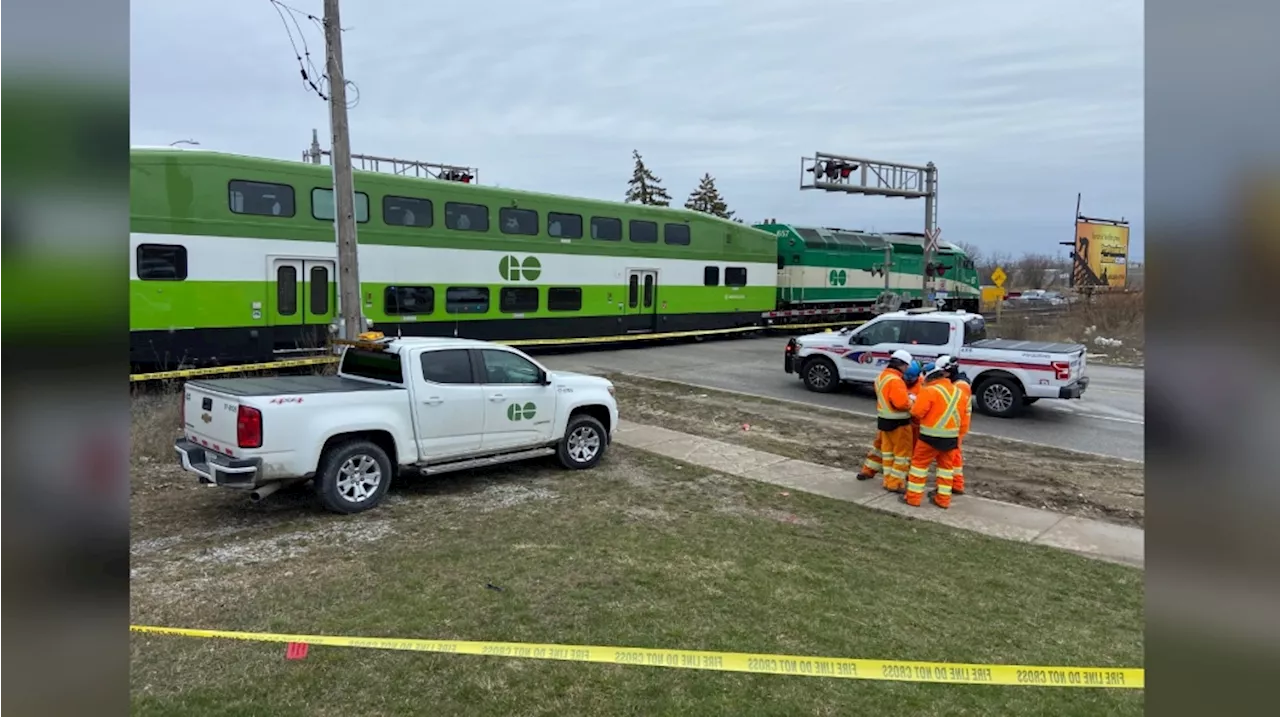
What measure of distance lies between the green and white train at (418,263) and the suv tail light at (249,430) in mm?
7986

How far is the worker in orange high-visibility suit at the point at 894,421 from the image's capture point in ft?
28.7

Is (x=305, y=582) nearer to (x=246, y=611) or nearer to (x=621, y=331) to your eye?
(x=246, y=611)

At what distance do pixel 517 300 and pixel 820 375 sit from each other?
8.42 meters

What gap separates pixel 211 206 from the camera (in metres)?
14.8

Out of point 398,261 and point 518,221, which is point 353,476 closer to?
point 398,261

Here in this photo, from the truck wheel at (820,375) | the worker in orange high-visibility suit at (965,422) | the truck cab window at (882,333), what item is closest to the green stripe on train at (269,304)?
the truck wheel at (820,375)

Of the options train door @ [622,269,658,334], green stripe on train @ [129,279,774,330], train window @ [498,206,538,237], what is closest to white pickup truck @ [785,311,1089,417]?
green stripe on train @ [129,279,774,330]

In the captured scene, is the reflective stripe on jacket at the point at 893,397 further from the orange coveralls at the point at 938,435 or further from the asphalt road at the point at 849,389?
the asphalt road at the point at 849,389

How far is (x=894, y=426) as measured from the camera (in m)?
8.88
